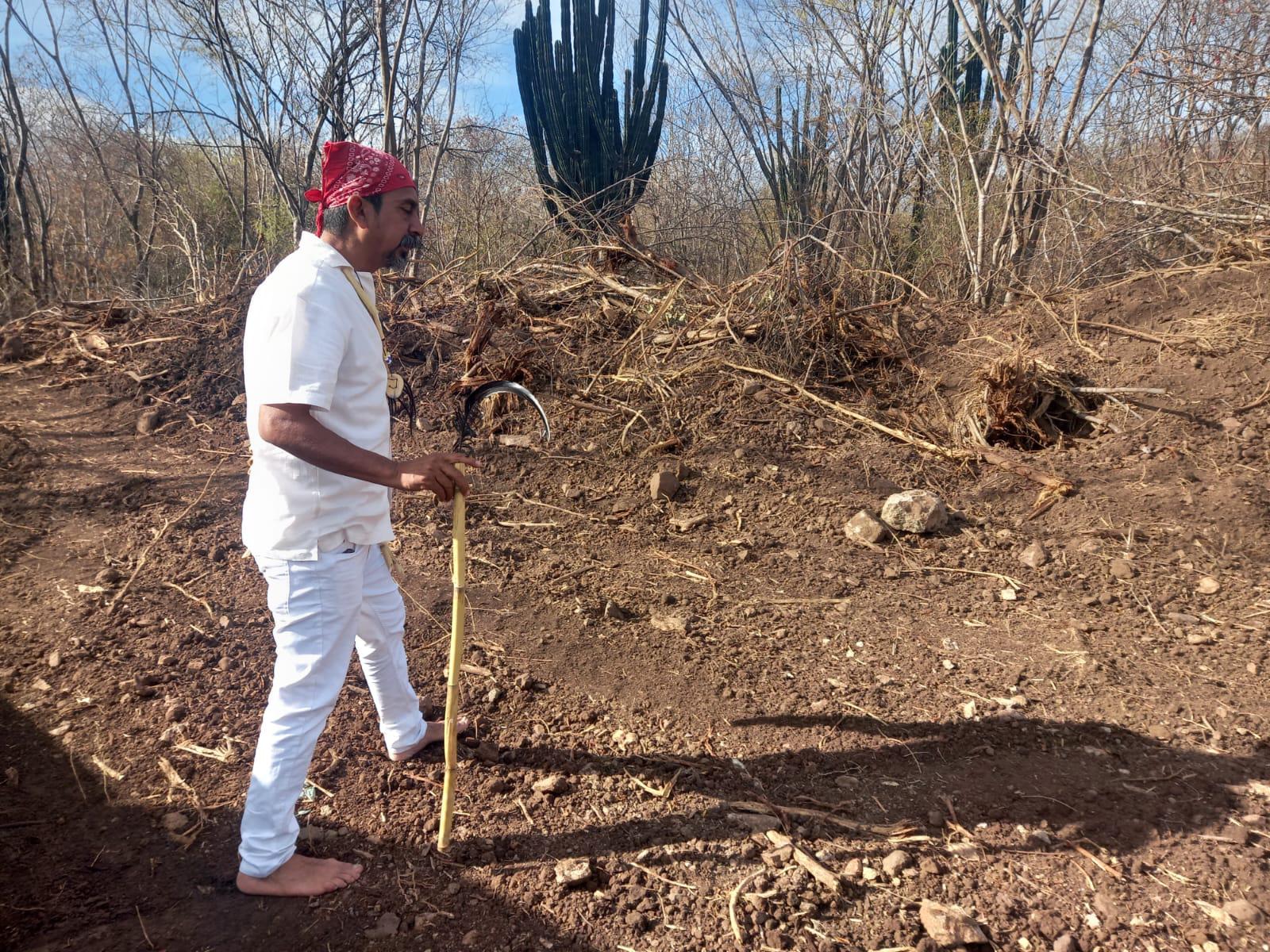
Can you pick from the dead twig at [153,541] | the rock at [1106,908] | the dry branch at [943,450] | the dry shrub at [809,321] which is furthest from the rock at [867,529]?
the dead twig at [153,541]

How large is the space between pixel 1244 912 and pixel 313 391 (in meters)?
2.68

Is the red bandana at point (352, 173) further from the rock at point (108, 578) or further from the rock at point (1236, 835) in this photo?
the rock at point (1236, 835)

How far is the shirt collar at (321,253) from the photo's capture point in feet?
6.25

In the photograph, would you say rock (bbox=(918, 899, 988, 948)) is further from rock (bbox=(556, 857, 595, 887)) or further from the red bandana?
the red bandana

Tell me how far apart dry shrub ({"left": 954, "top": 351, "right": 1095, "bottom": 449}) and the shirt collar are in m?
4.00

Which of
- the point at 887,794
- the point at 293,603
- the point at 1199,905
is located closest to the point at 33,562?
the point at 293,603

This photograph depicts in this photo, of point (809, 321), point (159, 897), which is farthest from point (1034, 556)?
point (159, 897)

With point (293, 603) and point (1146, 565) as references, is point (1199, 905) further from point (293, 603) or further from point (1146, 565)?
point (293, 603)

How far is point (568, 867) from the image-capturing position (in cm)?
222

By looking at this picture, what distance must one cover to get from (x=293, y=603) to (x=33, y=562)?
2.90 m

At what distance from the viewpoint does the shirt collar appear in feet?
6.25

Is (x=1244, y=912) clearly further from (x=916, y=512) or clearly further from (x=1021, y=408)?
(x=1021, y=408)

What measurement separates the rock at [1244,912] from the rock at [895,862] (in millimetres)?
786

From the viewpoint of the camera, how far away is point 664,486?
4.54 m
